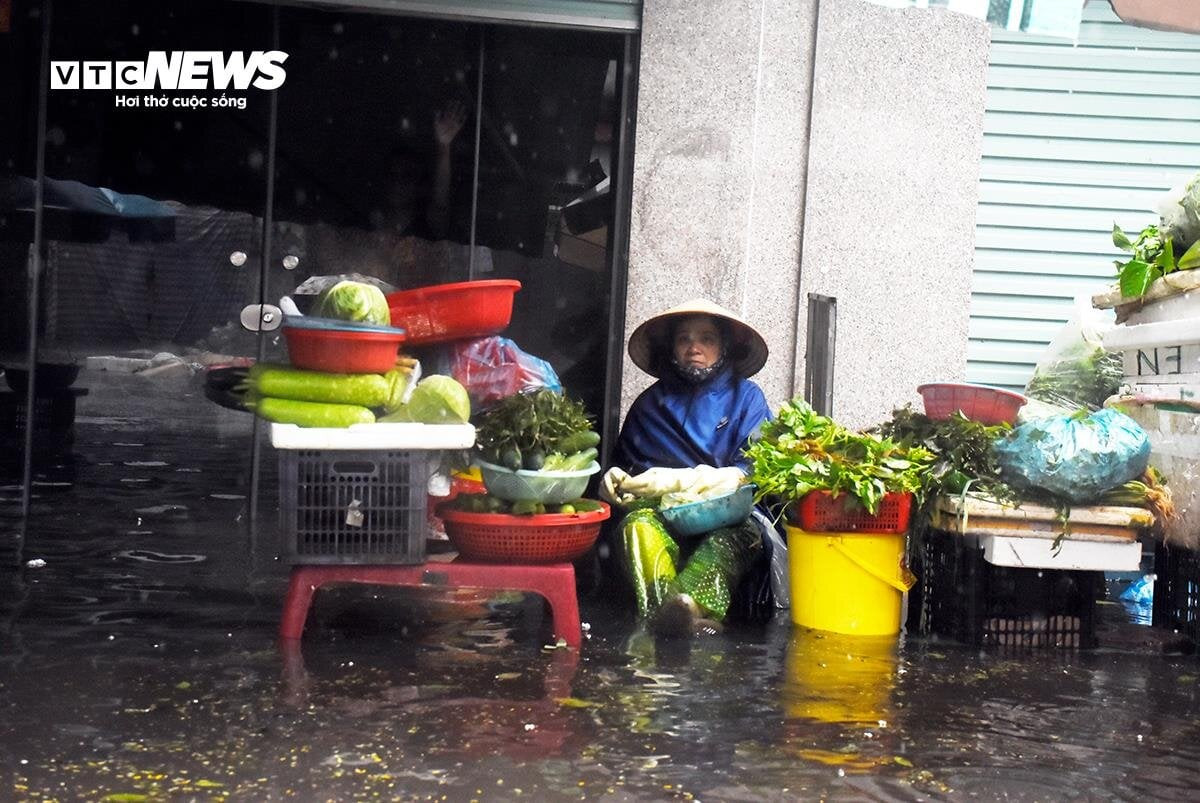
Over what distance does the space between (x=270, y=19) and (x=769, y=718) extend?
6.01 m

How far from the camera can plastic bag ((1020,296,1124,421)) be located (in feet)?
26.9

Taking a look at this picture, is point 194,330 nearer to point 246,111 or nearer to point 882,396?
point 246,111

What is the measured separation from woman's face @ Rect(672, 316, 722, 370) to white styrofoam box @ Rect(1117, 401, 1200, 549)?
2204 mm

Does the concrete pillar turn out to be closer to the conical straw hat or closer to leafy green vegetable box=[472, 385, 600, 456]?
the conical straw hat

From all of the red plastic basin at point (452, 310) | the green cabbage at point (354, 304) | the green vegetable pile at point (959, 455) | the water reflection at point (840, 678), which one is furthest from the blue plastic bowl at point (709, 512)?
the green cabbage at point (354, 304)

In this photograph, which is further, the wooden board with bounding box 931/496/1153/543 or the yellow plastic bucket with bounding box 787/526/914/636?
the yellow plastic bucket with bounding box 787/526/914/636

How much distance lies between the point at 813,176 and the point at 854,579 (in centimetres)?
297

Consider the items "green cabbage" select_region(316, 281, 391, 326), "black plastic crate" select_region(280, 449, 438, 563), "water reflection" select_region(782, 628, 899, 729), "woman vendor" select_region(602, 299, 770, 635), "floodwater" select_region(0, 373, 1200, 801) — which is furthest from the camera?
"woman vendor" select_region(602, 299, 770, 635)

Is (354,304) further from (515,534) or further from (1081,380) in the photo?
(1081,380)

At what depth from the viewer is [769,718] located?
4.74 meters

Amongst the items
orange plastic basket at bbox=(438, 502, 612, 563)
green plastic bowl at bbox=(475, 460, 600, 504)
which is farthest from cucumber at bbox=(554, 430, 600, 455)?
orange plastic basket at bbox=(438, 502, 612, 563)

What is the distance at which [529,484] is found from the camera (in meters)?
5.75

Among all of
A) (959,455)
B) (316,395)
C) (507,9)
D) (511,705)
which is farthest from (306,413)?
(507,9)

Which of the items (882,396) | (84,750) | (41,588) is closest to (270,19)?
(41,588)
